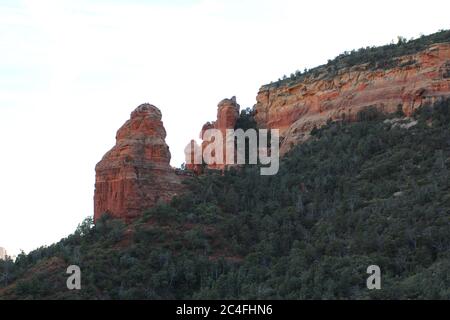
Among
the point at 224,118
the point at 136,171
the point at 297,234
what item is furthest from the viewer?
the point at 224,118

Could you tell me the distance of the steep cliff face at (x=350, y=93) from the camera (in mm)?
67000

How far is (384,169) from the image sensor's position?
61.3 metres

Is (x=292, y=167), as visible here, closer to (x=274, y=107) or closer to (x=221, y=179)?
(x=221, y=179)

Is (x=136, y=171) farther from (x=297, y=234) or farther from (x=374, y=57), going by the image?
(x=374, y=57)

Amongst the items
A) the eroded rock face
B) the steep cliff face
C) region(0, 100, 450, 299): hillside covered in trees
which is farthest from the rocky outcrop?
the eroded rock face

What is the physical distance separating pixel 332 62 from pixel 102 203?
2198cm

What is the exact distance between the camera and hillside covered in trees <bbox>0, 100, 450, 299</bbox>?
4941 cm

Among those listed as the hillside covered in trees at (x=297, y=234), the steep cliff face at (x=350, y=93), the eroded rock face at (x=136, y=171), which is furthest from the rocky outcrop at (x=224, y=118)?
the eroded rock face at (x=136, y=171)

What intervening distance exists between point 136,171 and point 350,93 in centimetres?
1648

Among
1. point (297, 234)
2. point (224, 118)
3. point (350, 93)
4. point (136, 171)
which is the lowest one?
point (297, 234)

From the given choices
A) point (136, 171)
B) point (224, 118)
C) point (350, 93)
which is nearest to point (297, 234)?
point (136, 171)

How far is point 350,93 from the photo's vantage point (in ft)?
235

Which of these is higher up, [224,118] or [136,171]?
A: [224,118]
